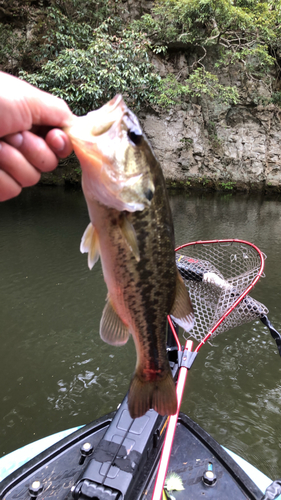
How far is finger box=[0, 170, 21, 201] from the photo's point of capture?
1.13 meters

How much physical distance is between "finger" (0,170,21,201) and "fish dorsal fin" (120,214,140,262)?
43cm

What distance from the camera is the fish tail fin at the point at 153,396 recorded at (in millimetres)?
1444

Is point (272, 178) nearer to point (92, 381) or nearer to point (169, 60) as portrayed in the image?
point (169, 60)

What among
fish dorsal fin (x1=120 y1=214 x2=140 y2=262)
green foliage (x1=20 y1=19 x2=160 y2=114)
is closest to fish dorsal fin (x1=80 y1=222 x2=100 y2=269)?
fish dorsal fin (x1=120 y1=214 x2=140 y2=262)

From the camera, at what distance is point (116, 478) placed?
171 cm

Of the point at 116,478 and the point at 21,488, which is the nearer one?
the point at 116,478

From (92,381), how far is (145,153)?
4153 mm

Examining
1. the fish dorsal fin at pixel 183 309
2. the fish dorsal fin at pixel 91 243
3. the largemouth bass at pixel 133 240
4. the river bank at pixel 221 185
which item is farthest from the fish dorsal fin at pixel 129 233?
the river bank at pixel 221 185

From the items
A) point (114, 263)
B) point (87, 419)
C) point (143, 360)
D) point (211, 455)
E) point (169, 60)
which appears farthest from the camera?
point (169, 60)

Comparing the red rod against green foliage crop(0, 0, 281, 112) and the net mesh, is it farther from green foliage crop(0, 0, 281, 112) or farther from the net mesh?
green foliage crop(0, 0, 281, 112)

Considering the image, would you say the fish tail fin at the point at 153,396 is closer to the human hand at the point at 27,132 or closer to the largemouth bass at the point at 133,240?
the largemouth bass at the point at 133,240

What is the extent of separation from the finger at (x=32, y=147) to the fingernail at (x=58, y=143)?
0.04m

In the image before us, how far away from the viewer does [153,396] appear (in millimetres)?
1484

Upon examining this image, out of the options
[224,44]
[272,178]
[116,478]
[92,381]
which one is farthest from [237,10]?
[116,478]
